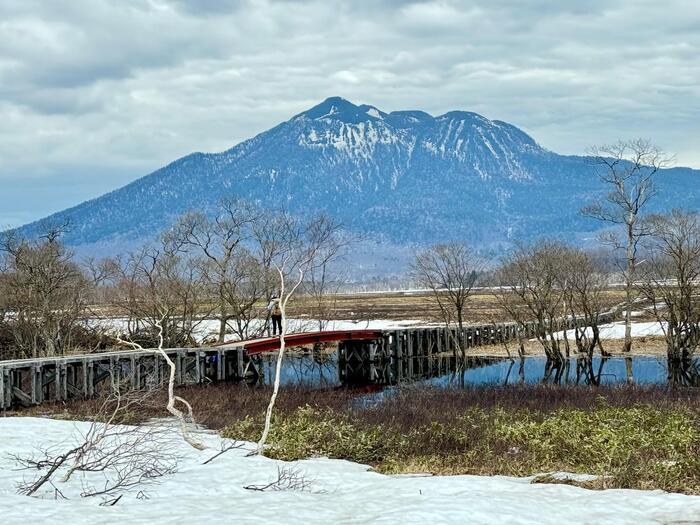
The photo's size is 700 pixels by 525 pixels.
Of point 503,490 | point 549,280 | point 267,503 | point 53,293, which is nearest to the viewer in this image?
point 267,503

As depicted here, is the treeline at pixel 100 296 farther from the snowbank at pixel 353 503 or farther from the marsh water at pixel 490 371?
the snowbank at pixel 353 503

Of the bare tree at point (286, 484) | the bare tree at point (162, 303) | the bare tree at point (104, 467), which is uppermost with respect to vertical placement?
the bare tree at point (162, 303)

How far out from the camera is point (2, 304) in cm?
4219

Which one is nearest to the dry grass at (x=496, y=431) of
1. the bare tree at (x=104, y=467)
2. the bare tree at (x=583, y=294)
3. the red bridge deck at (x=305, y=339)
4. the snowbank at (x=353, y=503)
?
the snowbank at (x=353, y=503)

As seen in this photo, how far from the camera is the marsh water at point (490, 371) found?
124 feet

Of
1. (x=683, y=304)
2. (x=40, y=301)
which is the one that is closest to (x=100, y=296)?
(x=40, y=301)

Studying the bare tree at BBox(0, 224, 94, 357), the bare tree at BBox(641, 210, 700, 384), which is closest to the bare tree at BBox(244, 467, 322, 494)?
the bare tree at BBox(641, 210, 700, 384)

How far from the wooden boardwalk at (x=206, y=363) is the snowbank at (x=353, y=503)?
23.1 feet

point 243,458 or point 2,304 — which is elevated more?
point 2,304

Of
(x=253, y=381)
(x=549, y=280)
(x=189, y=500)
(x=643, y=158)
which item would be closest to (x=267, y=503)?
(x=189, y=500)

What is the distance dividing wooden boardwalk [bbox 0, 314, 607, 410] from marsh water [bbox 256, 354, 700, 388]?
0.69 m

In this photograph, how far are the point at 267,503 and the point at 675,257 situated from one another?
30419 millimetres

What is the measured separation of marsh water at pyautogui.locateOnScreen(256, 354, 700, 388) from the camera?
37.7 meters

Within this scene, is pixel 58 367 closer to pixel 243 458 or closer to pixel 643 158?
pixel 243 458
